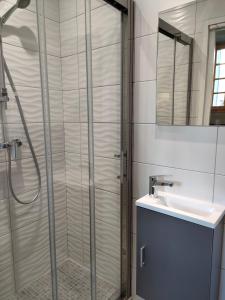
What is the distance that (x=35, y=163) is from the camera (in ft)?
5.23

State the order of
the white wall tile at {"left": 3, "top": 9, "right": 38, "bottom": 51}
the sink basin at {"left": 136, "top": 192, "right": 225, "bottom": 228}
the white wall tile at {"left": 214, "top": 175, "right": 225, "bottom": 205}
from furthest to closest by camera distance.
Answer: the white wall tile at {"left": 3, "top": 9, "right": 38, "bottom": 51} → the white wall tile at {"left": 214, "top": 175, "right": 225, "bottom": 205} → the sink basin at {"left": 136, "top": 192, "right": 225, "bottom": 228}

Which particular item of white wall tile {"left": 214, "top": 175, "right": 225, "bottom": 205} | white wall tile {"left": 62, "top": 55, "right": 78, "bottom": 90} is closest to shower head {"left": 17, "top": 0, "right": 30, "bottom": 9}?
white wall tile {"left": 62, "top": 55, "right": 78, "bottom": 90}

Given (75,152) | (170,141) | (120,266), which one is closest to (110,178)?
(75,152)

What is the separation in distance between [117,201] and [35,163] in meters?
0.66

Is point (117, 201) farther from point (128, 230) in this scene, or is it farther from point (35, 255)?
point (35, 255)

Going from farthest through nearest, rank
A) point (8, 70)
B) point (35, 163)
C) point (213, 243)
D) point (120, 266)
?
point (120, 266)
point (35, 163)
point (8, 70)
point (213, 243)

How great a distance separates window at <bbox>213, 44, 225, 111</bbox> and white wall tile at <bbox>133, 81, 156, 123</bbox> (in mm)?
365

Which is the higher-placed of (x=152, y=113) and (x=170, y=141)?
(x=152, y=113)

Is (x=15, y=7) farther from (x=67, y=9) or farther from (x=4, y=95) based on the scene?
(x=4, y=95)

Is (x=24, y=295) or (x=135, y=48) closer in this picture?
(x=135, y=48)

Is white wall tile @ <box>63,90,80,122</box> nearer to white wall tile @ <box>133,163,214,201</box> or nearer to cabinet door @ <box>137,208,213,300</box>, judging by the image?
white wall tile @ <box>133,163,214,201</box>

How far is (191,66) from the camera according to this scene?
1262 millimetres

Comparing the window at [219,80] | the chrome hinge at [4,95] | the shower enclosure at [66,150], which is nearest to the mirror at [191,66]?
the window at [219,80]

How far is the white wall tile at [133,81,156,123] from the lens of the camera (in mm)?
1426
